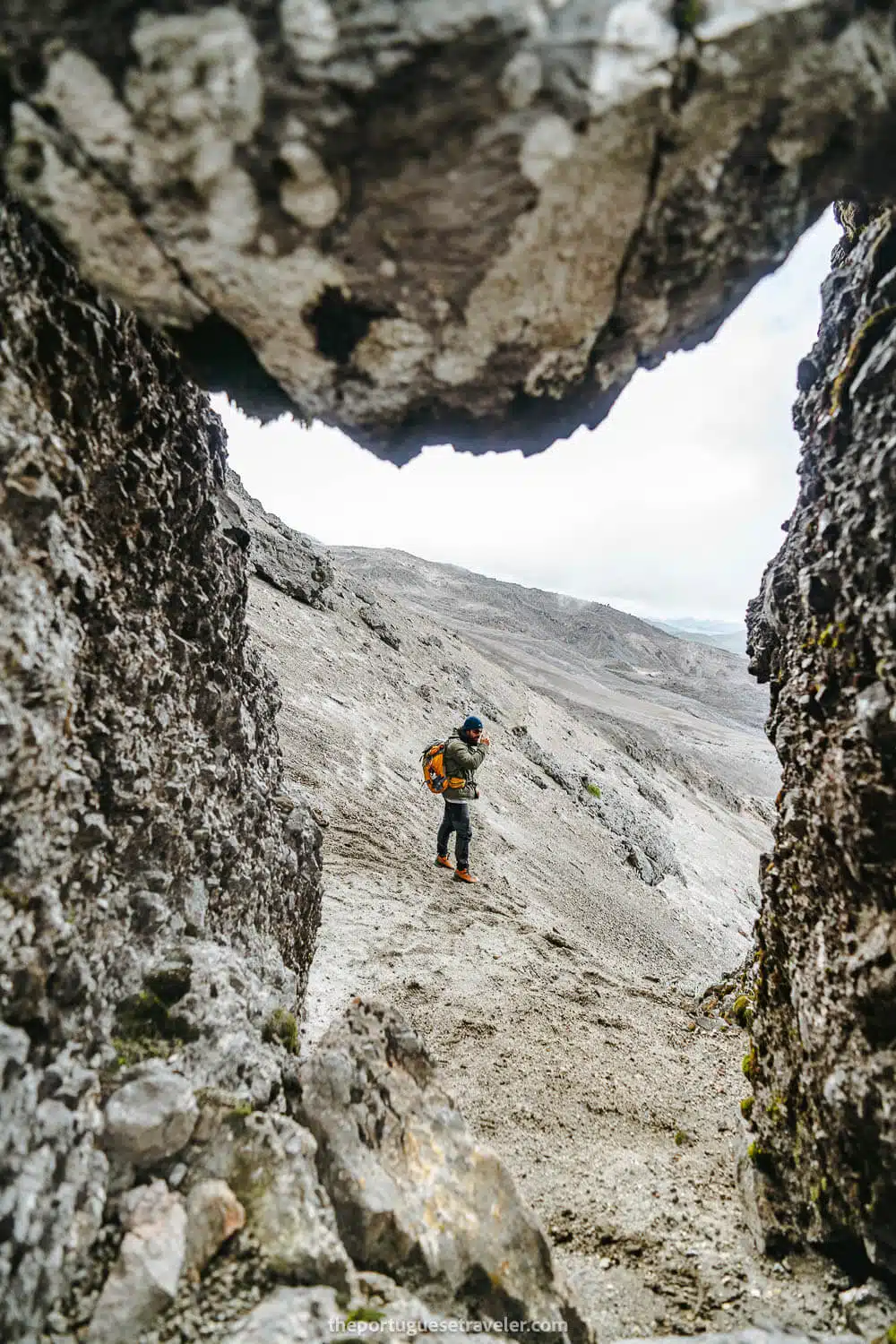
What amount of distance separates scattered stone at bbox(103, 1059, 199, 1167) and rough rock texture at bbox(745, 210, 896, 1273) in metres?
3.48

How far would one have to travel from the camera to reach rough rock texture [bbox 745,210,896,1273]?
345 centimetres

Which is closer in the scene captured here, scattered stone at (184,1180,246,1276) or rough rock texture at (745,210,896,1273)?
scattered stone at (184,1180,246,1276)

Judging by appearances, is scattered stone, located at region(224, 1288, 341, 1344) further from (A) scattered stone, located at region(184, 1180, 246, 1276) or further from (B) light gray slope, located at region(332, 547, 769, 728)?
(B) light gray slope, located at region(332, 547, 769, 728)

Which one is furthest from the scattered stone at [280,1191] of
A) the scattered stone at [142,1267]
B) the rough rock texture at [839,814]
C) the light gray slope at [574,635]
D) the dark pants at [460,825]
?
the light gray slope at [574,635]

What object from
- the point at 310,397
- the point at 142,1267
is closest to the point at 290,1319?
the point at 142,1267

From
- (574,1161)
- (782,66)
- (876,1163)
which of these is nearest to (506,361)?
(782,66)

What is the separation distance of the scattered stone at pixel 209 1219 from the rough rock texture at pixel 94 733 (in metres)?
0.39

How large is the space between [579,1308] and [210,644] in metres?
4.55

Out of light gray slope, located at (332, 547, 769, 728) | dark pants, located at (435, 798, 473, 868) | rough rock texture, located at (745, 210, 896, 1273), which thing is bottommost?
dark pants, located at (435, 798, 473, 868)

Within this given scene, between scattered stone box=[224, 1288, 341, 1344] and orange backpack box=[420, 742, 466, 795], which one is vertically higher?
orange backpack box=[420, 742, 466, 795]

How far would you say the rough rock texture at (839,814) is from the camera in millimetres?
3445

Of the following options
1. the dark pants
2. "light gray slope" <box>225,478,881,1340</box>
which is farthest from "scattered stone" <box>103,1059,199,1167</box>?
the dark pants

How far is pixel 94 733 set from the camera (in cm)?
360

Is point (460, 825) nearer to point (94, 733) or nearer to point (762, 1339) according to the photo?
point (762, 1339)
